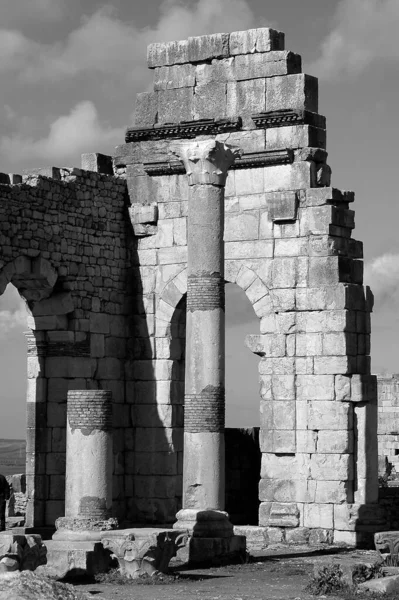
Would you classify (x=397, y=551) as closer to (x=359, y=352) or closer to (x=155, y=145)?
(x=359, y=352)

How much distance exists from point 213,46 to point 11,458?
4274cm

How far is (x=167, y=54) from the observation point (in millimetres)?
21641

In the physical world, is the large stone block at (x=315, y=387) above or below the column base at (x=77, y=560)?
above

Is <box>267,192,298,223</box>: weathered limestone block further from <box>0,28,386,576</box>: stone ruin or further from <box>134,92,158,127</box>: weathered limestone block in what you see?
<box>134,92,158,127</box>: weathered limestone block

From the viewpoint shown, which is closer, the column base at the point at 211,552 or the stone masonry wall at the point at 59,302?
the column base at the point at 211,552

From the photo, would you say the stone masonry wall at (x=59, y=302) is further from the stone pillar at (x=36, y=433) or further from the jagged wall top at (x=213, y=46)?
the jagged wall top at (x=213, y=46)

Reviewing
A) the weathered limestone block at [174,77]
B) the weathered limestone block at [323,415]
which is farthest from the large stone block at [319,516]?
the weathered limestone block at [174,77]

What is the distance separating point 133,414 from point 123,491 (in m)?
1.16

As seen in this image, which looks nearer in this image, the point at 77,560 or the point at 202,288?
the point at 77,560

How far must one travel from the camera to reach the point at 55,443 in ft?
66.2

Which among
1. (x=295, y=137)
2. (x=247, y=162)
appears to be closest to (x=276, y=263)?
(x=247, y=162)

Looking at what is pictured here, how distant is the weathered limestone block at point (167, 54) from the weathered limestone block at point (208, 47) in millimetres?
112

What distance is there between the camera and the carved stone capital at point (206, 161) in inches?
717

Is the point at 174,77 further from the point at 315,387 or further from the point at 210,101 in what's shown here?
the point at 315,387
